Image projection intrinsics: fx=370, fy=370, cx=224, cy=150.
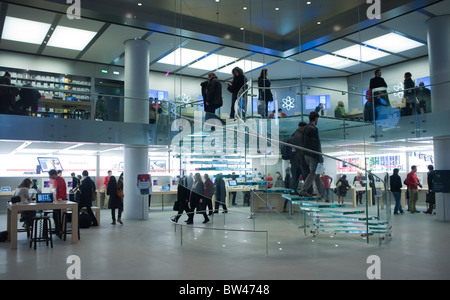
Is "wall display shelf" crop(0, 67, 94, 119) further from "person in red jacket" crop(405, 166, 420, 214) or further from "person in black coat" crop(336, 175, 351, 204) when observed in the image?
"person in red jacket" crop(405, 166, 420, 214)

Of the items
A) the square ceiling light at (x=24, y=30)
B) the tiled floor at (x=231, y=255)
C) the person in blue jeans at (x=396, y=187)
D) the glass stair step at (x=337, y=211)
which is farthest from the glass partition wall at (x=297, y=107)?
the square ceiling light at (x=24, y=30)

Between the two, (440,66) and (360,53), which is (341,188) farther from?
(360,53)

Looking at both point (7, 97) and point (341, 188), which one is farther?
point (7, 97)

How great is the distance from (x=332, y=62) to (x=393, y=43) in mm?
2830

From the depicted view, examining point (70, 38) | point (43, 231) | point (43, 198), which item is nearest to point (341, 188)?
point (43, 198)

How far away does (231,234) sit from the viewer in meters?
9.34

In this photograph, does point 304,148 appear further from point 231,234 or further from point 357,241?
point 231,234

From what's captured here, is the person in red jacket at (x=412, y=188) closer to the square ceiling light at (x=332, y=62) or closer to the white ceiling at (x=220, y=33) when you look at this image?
the white ceiling at (x=220, y=33)

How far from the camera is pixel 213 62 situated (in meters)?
16.5

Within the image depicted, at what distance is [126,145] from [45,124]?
110 inches

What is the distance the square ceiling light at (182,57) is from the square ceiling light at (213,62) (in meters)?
0.46

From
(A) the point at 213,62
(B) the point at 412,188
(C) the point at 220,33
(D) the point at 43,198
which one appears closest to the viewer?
(D) the point at 43,198

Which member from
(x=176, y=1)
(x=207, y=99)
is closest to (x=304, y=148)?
(x=207, y=99)

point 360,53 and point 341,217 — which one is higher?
point 360,53
